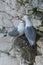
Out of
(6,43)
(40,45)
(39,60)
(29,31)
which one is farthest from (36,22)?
(6,43)

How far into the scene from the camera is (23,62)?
1869 millimetres

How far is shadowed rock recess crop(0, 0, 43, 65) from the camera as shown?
5.97 feet

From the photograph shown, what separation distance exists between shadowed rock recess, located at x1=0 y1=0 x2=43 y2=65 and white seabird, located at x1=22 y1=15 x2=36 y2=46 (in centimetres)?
3

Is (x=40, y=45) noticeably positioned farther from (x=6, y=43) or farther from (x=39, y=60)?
(x=6, y=43)

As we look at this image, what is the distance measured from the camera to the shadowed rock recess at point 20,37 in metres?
1.82

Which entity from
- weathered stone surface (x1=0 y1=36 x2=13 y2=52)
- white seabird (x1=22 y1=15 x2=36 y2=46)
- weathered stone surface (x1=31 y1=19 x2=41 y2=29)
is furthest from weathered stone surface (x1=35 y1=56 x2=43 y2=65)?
weathered stone surface (x1=0 y1=36 x2=13 y2=52)

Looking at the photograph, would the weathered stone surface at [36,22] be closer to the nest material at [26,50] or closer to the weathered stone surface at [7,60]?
the nest material at [26,50]

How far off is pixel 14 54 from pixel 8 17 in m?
0.39

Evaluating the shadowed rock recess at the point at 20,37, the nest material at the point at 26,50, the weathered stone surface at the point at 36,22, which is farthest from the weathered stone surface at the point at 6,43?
the weathered stone surface at the point at 36,22

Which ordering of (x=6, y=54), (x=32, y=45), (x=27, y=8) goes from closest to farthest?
1. (x=32, y=45)
2. (x=27, y=8)
3. (x=6, y=54)

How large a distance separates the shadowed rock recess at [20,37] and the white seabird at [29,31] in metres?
0.03

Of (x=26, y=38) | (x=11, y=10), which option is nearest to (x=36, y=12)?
(x=26, y=38)

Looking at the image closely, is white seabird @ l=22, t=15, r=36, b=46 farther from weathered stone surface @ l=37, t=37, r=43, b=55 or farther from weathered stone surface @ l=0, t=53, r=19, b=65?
weathered stone surface @ l=0, t=53, r=19, b=65

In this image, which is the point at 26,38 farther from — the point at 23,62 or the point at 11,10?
the point at 11,10
